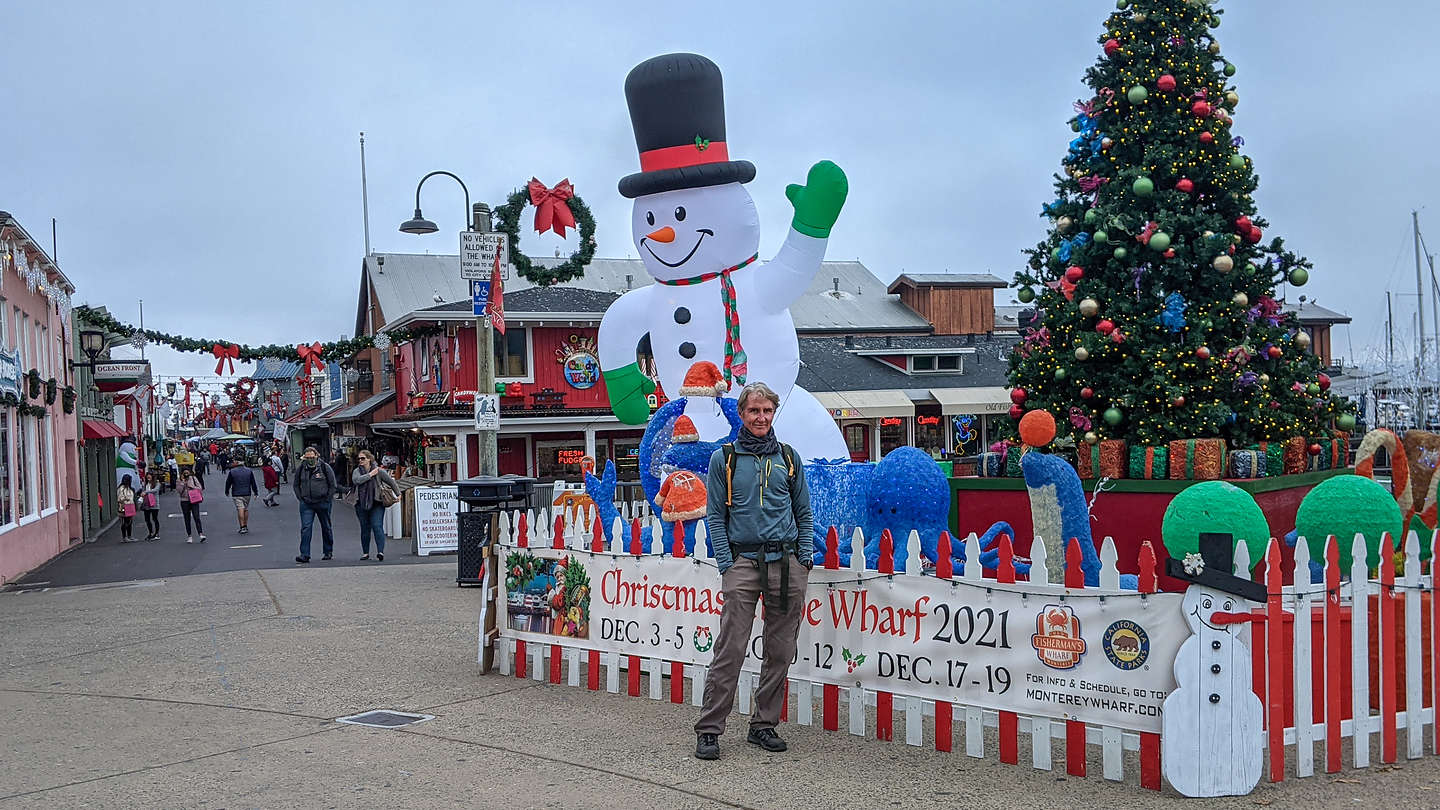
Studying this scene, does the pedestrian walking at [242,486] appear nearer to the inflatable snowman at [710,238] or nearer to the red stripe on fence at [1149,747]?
the inflatable snowman at [710,238]

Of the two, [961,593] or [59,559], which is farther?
[59,559]

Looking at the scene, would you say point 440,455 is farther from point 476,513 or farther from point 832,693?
point 832,693

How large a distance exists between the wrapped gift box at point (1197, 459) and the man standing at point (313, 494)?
11331mm

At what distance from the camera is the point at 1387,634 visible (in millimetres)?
5648

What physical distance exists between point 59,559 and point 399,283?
22.9m

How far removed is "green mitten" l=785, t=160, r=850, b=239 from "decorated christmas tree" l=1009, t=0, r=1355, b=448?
158 inches

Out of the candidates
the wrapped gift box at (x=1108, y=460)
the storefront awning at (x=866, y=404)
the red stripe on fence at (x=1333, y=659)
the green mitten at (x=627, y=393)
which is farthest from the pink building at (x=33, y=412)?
the storefront awning at (x=866, y=404)

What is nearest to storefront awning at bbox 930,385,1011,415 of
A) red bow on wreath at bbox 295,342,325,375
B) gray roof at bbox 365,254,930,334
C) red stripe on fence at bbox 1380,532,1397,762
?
gray roof at bbox 365,254,930,334

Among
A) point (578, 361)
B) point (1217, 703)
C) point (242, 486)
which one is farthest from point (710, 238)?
point (578, 361)

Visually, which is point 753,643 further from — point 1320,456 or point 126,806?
point 1320,456

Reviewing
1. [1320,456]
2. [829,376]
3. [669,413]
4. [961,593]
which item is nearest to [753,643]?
[961,593]

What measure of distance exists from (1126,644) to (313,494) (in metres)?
14.2

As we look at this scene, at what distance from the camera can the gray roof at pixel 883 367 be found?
35969mm

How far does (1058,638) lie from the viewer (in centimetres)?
569
